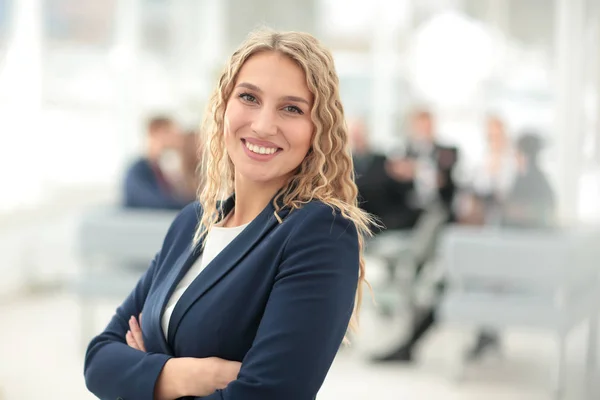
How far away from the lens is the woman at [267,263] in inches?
52.9

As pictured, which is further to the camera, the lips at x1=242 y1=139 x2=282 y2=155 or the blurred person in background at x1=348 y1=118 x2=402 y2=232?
the blurred person in background at x1=348 y1=118 x2=402 y2=232

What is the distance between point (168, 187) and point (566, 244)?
285 cm

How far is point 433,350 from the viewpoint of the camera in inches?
222

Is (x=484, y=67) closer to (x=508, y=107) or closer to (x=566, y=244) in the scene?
(x=508, y=107)

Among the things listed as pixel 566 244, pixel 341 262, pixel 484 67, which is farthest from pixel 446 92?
pixel 341 262

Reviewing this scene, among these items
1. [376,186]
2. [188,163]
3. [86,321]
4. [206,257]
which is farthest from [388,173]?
[206,257]

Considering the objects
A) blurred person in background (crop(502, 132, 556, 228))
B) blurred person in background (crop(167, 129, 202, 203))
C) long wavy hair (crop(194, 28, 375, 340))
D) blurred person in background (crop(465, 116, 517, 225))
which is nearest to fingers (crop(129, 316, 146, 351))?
long wavy hair (crop(194, 28, 375, 340))

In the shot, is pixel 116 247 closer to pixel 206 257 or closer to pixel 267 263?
pixel 206 257

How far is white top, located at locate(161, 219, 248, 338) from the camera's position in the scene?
1505 mm

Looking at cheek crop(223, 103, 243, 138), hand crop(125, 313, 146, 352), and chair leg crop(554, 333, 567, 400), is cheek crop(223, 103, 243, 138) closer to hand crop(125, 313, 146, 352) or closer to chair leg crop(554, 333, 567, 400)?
hand crop(125, 313, 146, 352)

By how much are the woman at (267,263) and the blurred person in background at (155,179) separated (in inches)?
159

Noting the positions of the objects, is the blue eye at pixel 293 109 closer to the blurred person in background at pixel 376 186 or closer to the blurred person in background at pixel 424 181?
the blurred person in background at pixel 376 186

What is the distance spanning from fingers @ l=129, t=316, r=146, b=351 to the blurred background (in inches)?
48.6

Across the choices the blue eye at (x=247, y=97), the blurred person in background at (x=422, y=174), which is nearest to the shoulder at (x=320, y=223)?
the blue eye at (x=247, y=97)
